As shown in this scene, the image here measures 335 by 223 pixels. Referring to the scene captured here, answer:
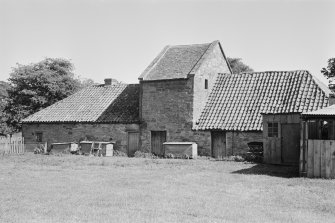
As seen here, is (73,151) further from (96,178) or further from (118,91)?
(96,178)

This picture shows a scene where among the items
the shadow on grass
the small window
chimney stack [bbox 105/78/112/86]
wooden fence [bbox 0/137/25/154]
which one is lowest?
the shadow on grass

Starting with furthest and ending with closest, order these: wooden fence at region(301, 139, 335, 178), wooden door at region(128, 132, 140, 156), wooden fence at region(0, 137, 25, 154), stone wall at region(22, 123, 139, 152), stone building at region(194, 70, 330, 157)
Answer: wooden fence at region(0, 137, 25, 154) → stone wall at region(22, 123, 139, 152) → wooden door at region(128, 132, 140, 156) → stone building at region(194, 70, 330, 157) → wooden fence at region(301, 139, 335, 178)

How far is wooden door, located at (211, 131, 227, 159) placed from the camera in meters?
27.0

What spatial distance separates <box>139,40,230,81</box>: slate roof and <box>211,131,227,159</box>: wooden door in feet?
14.3

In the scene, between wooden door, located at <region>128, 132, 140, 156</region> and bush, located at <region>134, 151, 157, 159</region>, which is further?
wooden door, located at <region>128, 132, 140, 156</region>

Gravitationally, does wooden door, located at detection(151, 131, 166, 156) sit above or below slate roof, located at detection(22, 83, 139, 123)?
below

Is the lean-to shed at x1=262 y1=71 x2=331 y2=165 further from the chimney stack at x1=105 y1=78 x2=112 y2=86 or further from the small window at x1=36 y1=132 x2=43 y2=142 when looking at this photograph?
the small window at x1=36 y1=132 x2=43 y2=142

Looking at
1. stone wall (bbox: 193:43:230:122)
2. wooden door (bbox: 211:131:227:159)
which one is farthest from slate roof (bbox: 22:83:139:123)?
wooden door (bbox: 211:131:227:159)

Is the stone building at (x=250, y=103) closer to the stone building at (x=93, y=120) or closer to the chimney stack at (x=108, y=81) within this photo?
the stone building at (x=93, y=120)

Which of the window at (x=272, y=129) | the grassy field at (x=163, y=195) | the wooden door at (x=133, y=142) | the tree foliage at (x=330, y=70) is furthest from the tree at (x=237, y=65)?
the grassy field at (x=163, y=195)

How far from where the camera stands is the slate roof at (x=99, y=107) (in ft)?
102

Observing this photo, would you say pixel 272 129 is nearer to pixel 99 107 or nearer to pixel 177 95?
pixel 177 95

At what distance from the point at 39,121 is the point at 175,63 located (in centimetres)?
1188

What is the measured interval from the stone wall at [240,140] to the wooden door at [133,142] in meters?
6.78
